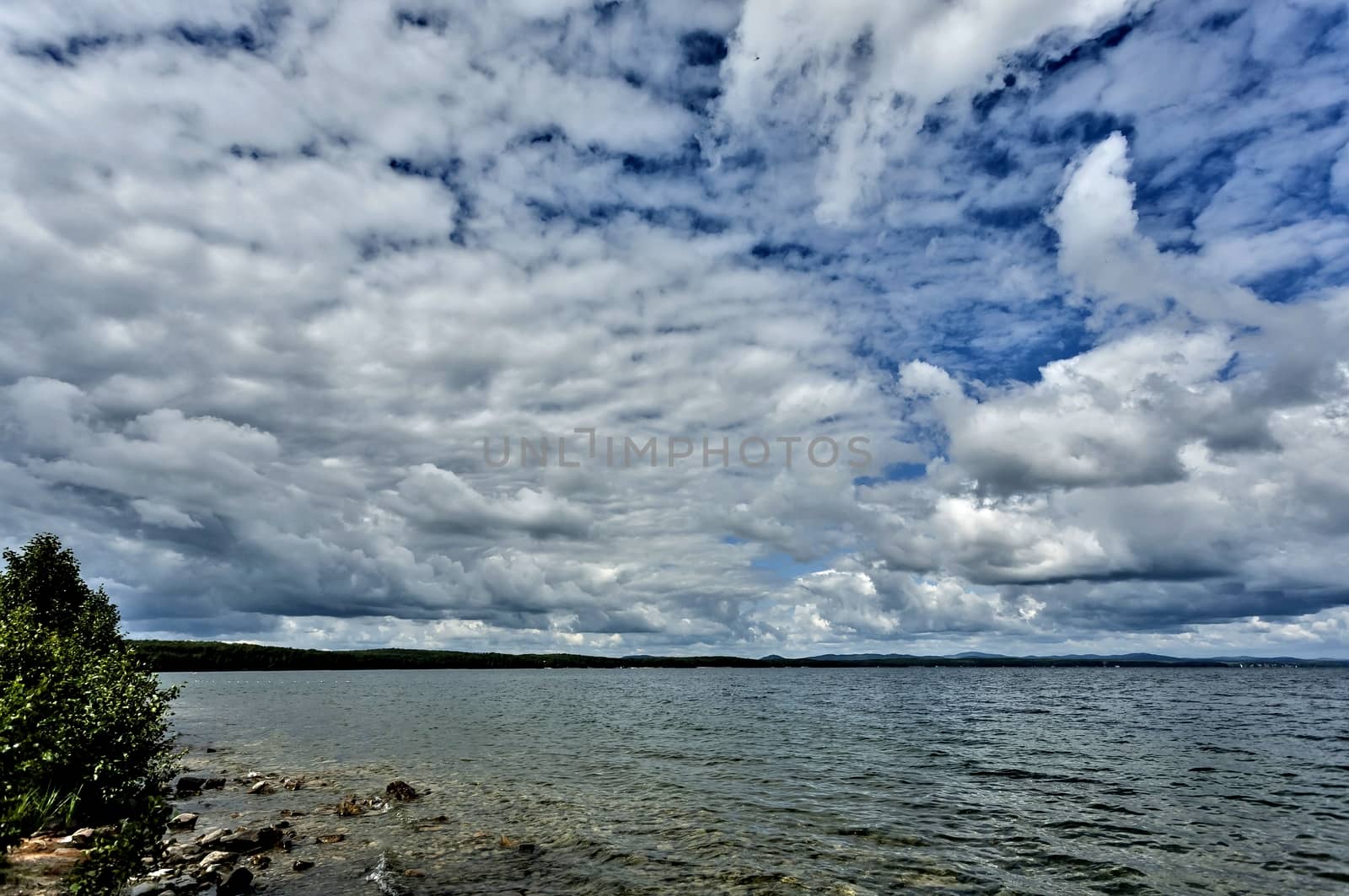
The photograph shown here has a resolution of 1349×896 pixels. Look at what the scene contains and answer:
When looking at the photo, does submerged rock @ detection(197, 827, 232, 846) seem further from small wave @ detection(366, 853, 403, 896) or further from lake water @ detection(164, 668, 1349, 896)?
small wave @ detection(366, 853, 403, 896)

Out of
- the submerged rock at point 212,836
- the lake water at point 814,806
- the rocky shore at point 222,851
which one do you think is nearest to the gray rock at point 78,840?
the rocky shore at point 222,851

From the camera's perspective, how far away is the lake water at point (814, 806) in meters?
25.6

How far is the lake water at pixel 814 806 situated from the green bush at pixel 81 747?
590 centimetres

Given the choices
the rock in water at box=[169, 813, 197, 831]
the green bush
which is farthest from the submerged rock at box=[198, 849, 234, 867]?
the rock in water at box=[169, 813, 197, 831]

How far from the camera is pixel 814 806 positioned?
36.9 meters

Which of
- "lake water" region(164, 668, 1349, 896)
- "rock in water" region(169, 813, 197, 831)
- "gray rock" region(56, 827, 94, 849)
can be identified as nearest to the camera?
"gray rock" region(56, 827, 94, 849)

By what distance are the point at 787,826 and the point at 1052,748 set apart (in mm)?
38334

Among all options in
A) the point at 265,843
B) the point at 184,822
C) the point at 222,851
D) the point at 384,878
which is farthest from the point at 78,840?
the point at 384,878

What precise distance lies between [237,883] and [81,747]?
8.37 m

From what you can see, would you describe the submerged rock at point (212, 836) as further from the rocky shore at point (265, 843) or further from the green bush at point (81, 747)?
the green bush at point (81, 747)

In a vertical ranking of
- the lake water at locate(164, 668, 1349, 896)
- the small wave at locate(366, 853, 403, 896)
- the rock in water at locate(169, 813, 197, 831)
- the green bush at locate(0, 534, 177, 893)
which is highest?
the green bush at locate(0, 534, 177, 893)

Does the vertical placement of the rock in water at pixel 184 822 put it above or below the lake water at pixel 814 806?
above

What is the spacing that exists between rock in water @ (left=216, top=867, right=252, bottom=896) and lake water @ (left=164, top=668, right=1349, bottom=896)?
3.12 feet

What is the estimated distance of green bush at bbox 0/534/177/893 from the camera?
1786cm
